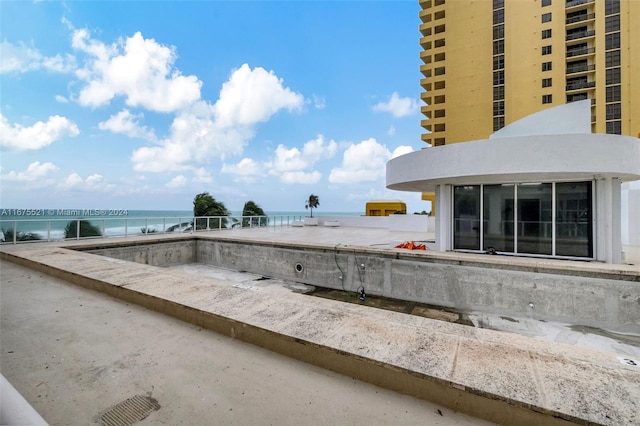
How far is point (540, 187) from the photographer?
871 centimetres

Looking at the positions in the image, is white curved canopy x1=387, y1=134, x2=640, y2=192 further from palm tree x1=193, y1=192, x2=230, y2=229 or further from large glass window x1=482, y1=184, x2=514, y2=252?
palm tree x1=193, y1=192, x2=230, y2=229

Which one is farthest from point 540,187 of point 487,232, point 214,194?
point 214,194

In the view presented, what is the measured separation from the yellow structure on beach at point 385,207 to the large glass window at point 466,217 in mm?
22238

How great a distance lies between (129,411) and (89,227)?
1357 centimetres

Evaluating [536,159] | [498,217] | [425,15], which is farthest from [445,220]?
[425,15]

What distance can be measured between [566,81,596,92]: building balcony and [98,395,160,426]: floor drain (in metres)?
42.3

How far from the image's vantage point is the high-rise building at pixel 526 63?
94.8 feet

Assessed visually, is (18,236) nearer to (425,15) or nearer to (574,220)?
(574,220)

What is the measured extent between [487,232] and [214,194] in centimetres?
2768

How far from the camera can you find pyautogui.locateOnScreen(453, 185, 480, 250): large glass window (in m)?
9.52

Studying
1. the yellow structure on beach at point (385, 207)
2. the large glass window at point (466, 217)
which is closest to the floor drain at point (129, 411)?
the large glass window at point (466, 217)

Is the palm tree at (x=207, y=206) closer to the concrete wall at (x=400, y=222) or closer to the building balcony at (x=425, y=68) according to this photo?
the concrete wall at (x=400, y=222)

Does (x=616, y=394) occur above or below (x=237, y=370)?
above

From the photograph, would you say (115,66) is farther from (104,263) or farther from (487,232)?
(487,232)
